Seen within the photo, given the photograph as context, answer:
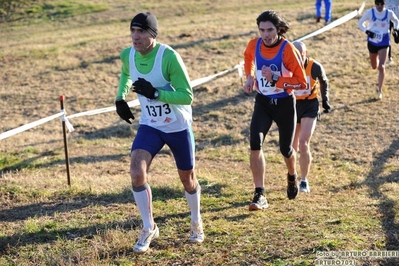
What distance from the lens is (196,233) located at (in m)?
5.55

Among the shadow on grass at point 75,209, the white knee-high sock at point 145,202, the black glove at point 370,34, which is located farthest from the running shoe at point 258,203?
the black glove at point 370,34

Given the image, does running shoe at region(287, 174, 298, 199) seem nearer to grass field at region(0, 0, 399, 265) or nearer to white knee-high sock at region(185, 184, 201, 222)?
grass field at region(0, 0, 399, 265)

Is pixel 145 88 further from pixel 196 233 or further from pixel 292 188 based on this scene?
pixel 292 188

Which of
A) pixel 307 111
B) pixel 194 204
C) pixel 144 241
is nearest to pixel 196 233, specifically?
pixel 194 204

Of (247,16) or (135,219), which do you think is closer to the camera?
(135,219)

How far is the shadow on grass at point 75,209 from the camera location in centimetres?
584

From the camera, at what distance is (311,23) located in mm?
19688

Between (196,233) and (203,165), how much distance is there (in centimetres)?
429

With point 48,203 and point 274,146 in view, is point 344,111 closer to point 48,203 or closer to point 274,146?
point 274,146

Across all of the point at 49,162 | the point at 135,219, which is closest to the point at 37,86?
the point at 49,162

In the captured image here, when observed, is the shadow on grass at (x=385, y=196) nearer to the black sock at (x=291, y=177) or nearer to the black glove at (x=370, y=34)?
the black sock at (x=291, y=177)

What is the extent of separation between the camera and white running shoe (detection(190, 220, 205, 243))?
5.52 meters

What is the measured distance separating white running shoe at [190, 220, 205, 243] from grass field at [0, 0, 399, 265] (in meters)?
0.08

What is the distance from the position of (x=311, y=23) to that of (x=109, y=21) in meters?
8.90
